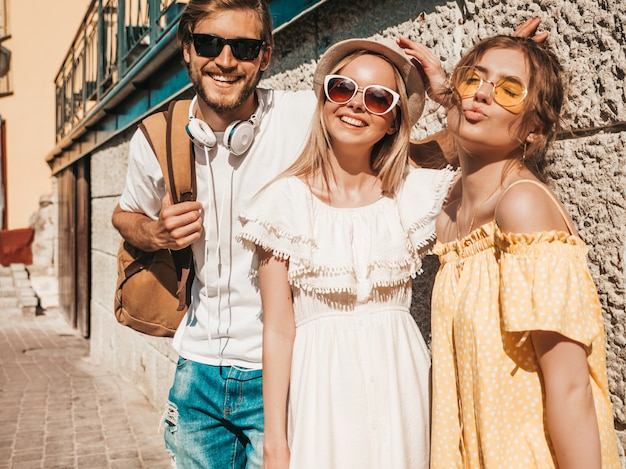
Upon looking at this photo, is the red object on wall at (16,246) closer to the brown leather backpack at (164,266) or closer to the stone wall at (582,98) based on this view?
the brown leather backpack at (164,266)

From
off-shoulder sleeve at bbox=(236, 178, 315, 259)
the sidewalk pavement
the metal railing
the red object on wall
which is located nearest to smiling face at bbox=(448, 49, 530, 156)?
off-shoulder sleeve at bbox=(236, 178, 315, 259)

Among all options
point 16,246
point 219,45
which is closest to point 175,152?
point 219,45

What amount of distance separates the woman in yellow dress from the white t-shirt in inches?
31.2

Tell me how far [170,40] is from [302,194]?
10.9ft

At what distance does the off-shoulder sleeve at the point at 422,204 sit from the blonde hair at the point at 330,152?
1.8 inches

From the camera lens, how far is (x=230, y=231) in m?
2.25

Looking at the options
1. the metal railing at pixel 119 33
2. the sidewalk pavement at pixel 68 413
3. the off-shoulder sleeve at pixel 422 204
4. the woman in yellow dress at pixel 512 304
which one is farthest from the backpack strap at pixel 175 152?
the sidewalk pavement at pixel 68 413

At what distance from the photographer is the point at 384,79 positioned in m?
1.81

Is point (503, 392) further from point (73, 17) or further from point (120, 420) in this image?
point (73, 17)

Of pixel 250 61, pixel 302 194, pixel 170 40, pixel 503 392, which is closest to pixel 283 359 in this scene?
pixel 302 194

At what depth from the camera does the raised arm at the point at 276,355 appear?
69.0 inches

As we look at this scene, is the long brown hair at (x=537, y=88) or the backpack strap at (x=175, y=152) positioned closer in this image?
the long brown hair at (x=537, y=88)

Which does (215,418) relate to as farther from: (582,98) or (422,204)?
(582,98)

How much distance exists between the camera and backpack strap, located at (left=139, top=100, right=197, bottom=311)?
7.30 feet
